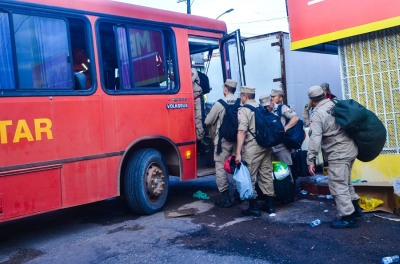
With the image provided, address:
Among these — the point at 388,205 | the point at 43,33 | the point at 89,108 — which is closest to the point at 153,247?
the point at 89,108

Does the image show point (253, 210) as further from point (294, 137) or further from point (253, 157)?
point (294, 137)

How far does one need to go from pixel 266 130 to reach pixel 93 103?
2.33 m

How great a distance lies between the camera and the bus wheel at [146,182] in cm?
585

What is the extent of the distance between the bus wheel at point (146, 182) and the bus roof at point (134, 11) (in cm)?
200

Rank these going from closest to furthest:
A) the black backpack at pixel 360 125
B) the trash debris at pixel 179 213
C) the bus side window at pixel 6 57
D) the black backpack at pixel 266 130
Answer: the bus side window at pixel 6 57
the black backpack at pixel 360 125
the black backpack at pixel 266 130
the trash debris at pixel 179 213

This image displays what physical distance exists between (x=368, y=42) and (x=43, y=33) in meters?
4.90

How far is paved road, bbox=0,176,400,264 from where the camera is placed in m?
4.30

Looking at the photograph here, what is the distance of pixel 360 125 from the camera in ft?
15.9

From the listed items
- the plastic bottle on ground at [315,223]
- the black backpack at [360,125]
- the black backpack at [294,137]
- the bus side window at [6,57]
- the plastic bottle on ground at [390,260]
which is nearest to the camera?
the plastic bottle on ground at [390,260]

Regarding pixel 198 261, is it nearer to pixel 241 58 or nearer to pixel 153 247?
pixel 153 247

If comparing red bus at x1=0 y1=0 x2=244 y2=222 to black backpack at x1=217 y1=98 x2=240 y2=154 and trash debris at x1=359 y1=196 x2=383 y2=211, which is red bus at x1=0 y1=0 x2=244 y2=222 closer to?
black backpack at x1=217 y1=98 x2=240 y2=154

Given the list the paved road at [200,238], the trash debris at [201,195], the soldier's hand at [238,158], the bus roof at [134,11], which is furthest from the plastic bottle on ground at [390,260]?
the bus roof at [134,11]

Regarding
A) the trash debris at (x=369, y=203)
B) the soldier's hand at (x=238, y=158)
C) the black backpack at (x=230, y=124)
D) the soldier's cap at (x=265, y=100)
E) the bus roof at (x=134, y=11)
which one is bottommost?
the trash debris at (x=369, y=203)

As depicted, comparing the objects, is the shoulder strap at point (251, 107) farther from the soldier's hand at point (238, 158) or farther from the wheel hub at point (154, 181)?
the wheel hub at point (154, 181)
